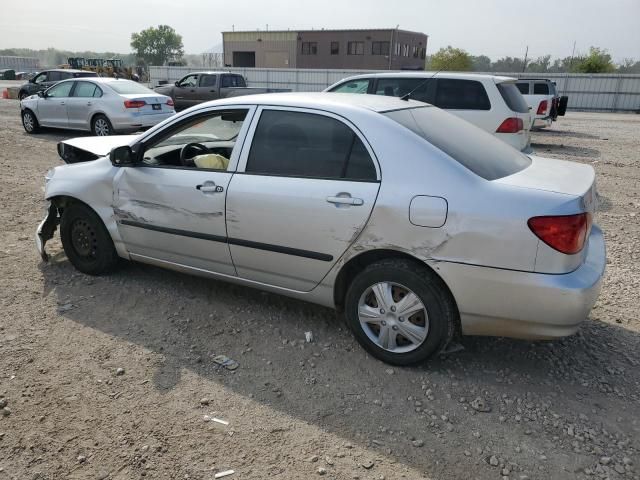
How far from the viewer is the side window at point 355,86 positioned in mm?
9412

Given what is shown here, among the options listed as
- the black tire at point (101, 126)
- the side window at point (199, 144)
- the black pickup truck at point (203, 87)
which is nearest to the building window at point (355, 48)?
the black pickup truck at point (203, 87)

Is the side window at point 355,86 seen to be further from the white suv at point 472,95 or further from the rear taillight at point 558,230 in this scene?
the rear taillight at point 558,230

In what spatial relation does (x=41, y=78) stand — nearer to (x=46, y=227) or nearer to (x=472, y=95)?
(x=472, y=95)

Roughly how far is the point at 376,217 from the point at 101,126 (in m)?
→ 11.3

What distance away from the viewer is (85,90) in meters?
12.8

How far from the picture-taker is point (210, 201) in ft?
12.3

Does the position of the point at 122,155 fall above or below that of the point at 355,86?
below

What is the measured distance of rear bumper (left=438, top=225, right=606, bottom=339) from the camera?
2.81 meters

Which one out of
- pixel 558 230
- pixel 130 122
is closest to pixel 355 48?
pixel 130 122

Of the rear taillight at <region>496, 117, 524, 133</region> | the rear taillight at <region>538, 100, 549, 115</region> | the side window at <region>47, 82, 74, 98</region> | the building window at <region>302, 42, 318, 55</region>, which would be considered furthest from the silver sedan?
the building window at <region>302, 42, 318, 55</region>

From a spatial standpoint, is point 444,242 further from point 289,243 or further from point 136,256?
point 136,256

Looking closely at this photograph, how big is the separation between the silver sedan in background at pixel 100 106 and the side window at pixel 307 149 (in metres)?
9.79

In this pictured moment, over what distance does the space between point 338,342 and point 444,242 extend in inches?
45.8

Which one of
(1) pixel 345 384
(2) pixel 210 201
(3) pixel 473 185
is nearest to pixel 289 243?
(2) pixel 210 201
